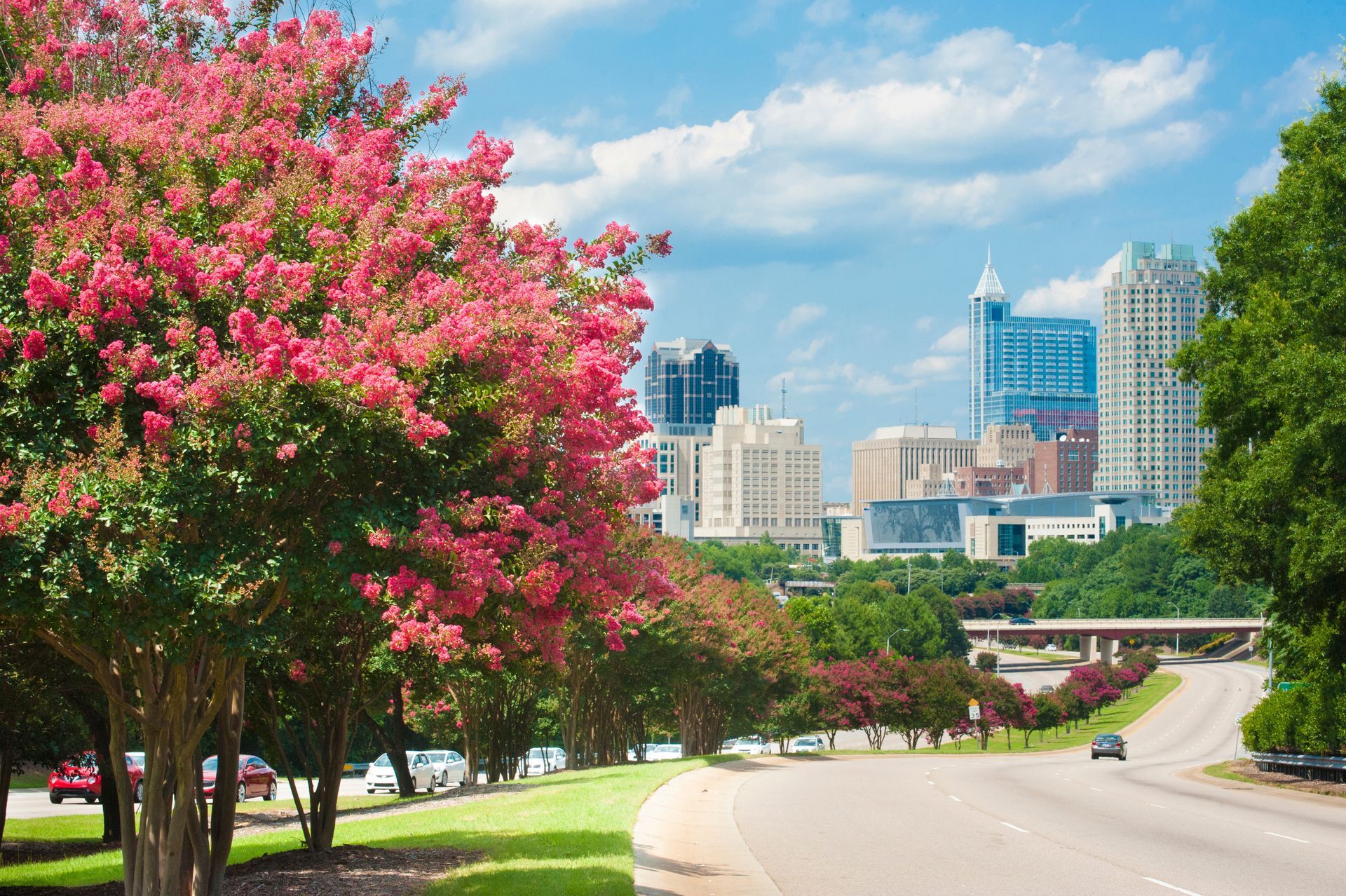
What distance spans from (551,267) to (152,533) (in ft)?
17.2

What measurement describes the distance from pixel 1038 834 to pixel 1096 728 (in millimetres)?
91454

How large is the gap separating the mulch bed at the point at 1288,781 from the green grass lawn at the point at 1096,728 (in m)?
36.4

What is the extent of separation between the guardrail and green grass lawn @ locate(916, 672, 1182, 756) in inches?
1546

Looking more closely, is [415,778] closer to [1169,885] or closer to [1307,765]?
[1307,765]

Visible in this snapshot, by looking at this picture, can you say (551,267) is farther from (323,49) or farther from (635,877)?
(635,877)

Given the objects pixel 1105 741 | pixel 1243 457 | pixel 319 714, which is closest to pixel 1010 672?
pixel 1105 741

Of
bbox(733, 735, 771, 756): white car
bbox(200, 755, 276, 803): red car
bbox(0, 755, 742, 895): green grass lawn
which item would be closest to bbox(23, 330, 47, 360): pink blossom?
bbox(0, 755, 742, 895): green grass lawn

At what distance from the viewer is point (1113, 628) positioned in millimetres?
160375

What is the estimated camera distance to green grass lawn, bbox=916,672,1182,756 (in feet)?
287

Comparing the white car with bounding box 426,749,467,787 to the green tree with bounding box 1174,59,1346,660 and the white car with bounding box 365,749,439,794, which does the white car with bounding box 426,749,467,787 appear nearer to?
the white car with bounding box 365,749,439,794

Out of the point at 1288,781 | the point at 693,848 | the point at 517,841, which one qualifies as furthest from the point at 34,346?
the point at 1288,781

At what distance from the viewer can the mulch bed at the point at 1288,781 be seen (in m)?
29.2

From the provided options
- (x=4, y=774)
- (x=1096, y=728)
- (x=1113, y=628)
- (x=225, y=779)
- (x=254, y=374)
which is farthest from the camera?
(x=1113, y=628)

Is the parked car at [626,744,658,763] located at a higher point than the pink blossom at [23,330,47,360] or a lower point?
lower
